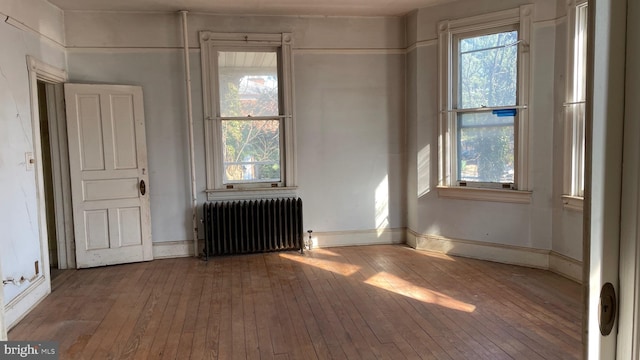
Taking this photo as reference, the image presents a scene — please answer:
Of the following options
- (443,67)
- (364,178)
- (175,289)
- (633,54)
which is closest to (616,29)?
(633,54)

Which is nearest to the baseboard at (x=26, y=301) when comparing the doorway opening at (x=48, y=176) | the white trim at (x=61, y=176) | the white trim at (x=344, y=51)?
the white trim at (x=61, y=176)

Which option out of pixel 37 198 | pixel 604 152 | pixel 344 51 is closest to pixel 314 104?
pixel 344 51

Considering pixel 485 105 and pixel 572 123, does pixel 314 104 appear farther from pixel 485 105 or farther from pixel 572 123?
pixel 572 123

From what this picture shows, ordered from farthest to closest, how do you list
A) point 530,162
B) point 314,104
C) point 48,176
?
point 314,104 < point 48,176 < point 530,162

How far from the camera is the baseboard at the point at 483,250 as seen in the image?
4352 millimetres

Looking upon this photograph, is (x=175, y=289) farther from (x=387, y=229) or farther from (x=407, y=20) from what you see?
(x=407, y=20)

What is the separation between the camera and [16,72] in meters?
3.44

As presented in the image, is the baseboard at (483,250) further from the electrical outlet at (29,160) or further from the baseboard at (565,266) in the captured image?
the electrical outlet at (29,160)

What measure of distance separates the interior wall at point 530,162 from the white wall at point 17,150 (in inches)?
159

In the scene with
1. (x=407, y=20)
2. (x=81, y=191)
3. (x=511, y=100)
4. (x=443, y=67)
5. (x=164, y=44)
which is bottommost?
(x=81, y=191)

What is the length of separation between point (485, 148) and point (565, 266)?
1.46m

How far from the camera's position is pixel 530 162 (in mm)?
4281

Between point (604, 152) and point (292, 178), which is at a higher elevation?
point (604, 152)

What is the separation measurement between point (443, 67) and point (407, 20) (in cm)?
90
